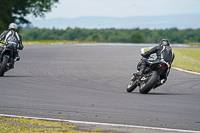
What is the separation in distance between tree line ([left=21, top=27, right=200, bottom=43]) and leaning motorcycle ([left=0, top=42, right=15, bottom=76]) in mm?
110052

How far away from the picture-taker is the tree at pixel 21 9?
2630 inches

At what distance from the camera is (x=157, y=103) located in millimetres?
10797

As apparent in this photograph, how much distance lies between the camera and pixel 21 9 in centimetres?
7000

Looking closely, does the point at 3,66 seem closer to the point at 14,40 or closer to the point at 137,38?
the point at 14,40

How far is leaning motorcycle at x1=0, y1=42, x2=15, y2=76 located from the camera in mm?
16266

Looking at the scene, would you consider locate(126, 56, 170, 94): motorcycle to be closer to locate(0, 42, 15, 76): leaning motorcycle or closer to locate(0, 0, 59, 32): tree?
locate(0, 42, 15, 76): leaning motorcycle

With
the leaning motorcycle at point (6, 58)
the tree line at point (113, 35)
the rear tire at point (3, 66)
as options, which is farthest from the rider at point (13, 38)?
the tree line at point (113, 35)

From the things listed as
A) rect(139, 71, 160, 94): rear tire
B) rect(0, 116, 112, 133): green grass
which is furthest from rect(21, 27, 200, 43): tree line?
rect(0, 116, 112, 133): green grass

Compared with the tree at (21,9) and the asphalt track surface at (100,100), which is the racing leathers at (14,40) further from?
the tree at (21,9)

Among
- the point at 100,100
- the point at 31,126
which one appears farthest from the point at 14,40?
the point at 31,126

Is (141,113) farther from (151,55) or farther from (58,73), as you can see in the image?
(58,73)

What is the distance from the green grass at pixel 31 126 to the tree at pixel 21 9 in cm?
5932

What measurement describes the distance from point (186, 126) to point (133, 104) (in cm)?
246

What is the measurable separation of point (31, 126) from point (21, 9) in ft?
210
